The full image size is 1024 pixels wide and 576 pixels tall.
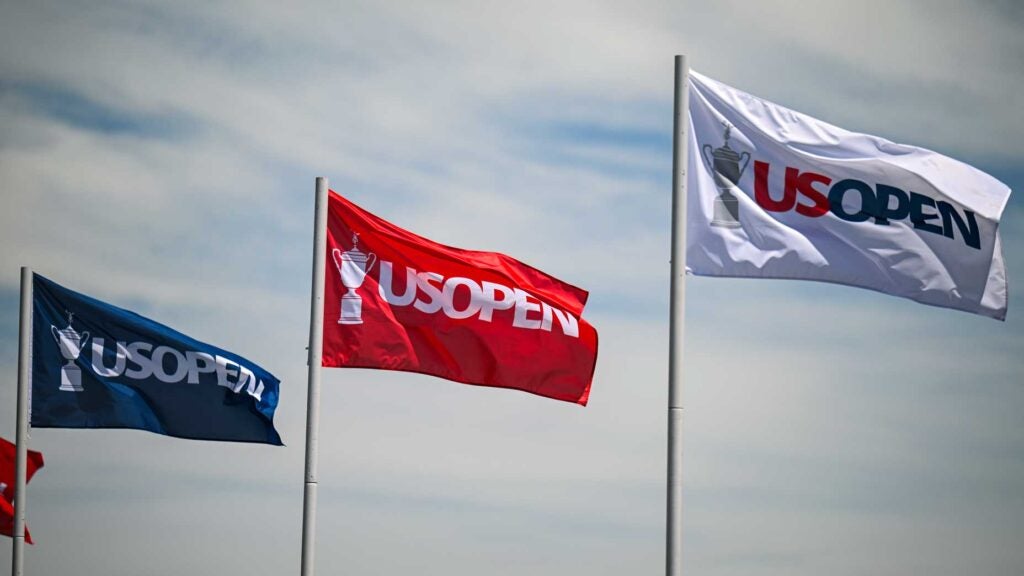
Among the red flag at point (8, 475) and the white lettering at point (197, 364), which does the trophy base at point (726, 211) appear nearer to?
the white lettering at point (197, 364)

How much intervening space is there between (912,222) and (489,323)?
668 centimetres

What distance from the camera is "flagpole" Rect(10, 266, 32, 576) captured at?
28766 millimetres

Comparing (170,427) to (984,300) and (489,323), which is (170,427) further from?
(984,300)

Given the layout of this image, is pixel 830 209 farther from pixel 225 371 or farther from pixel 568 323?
pixel 225 371

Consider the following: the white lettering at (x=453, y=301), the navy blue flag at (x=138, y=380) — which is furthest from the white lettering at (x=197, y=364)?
the white lettering at (x=453, y=301)

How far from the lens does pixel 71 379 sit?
2777 cm

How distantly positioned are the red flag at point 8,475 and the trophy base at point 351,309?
1230 cm

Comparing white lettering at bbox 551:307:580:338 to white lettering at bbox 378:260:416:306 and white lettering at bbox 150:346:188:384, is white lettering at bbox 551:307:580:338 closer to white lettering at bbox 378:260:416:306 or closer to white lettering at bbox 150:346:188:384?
white lettering at bbox 378:260:416:306

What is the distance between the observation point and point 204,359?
27.0 m

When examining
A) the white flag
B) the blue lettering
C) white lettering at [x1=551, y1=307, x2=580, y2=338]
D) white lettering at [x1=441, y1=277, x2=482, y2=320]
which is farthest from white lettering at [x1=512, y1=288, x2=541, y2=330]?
the blue lettering

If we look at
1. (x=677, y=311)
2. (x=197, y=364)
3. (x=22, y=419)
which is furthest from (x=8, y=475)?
(x=677, y=311)

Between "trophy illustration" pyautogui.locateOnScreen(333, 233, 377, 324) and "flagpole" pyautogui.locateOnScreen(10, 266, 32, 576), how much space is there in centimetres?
879

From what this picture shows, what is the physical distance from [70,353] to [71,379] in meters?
0.51

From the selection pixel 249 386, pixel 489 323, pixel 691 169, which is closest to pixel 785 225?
pixel 691 169
